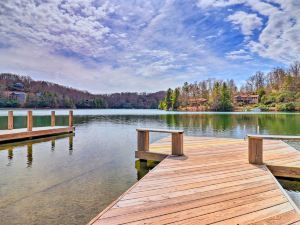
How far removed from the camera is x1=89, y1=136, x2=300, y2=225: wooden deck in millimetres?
2311

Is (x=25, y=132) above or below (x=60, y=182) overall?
above

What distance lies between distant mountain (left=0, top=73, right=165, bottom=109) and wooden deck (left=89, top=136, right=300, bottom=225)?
220ft

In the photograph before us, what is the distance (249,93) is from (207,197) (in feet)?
240

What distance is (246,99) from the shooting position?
6606cm

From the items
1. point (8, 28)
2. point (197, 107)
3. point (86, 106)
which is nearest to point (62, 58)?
point (8, 28)

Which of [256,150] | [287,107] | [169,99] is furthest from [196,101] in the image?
[256,150]

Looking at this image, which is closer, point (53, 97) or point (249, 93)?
point (53, 97)

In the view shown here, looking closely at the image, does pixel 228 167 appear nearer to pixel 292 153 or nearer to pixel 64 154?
pixel 292 153

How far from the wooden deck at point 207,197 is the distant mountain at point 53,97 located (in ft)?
220

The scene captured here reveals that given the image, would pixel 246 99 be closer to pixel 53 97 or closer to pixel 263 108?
pixel 263 108

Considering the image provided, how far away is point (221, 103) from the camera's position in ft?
187

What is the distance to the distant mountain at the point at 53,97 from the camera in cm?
6303

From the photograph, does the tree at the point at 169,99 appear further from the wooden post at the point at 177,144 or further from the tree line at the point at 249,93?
the wooden post at the point at 177,144

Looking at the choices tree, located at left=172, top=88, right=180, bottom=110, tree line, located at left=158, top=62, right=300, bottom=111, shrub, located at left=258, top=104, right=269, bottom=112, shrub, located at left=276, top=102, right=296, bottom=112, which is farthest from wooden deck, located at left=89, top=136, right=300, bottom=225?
tree, located at left=172, top=88, right=180, bottom=110
